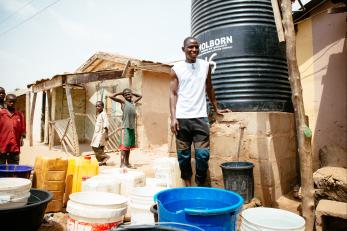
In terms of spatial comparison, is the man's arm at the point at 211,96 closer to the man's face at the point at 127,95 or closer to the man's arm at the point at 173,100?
the man's arm at the point at 173,100

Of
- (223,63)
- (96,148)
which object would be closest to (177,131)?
(223,63)

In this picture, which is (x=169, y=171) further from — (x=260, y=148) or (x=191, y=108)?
(x=260, y=148)

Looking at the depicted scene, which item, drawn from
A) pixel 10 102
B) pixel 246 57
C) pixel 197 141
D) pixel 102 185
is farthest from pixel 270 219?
pixel 10 102

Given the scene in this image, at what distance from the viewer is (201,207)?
190 cm

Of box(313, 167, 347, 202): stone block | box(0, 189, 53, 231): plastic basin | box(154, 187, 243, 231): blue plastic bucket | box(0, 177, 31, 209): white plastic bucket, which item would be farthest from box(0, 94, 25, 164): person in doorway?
box(313, 167, 347, 202): stone block

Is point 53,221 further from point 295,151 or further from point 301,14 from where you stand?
point 301,14

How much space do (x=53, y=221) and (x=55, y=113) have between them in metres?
12.2

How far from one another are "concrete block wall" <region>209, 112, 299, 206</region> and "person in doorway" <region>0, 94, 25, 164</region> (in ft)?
11.2

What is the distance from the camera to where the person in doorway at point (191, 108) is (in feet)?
10.8

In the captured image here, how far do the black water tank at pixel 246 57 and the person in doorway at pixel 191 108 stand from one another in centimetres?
58

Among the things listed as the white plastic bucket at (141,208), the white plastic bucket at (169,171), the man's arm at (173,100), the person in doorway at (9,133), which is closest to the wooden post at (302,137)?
the man's arm at (173,100)

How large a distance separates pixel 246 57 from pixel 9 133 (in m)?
4.03

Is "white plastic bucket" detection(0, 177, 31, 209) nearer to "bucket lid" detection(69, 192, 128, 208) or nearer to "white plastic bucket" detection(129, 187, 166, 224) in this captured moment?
"bucket lid" detection(69, 192, 128, 208)

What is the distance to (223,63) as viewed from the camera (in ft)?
12.9
